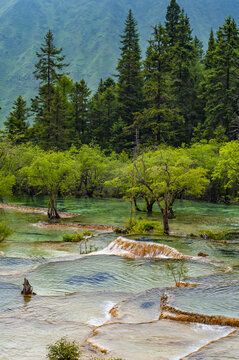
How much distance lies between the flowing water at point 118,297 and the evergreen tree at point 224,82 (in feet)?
129

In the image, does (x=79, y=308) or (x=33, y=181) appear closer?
(x=79, y=308)

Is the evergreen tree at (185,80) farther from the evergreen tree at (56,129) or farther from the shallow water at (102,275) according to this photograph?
the shallow water at (102,275)

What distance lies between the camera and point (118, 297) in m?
11.8

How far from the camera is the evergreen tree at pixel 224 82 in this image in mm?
58656

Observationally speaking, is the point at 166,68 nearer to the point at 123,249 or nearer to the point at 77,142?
the point at 77,142

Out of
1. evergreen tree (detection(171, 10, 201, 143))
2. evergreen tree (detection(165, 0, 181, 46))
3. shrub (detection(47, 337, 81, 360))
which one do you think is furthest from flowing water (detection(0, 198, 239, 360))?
evergreen tree (detection(165, 0, 181, 46))

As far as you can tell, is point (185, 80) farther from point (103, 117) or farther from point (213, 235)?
point (213, 235)

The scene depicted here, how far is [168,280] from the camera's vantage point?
1420cm

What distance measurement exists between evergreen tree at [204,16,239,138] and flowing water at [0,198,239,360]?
39213 mm

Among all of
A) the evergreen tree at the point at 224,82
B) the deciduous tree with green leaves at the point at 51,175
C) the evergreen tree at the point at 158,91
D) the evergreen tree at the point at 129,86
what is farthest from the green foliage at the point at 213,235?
the evergreen tree at the point at 129,86

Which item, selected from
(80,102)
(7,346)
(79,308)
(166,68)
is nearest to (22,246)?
(79,308)

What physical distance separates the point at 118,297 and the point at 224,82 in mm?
55620

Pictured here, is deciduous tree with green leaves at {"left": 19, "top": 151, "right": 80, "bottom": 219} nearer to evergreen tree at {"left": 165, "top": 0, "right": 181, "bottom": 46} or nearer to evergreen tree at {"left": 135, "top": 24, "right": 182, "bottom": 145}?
evergreen tree at {"left": 135, "top": 24, "right": 182, "bottom": 145}

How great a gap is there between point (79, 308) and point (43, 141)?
186 ft
